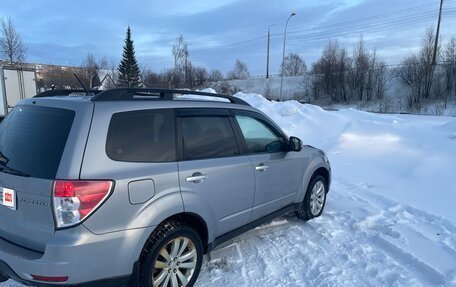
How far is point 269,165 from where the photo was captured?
172 inches

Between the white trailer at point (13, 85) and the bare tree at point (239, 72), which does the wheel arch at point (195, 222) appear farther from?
the bare tree at point (239, 72)

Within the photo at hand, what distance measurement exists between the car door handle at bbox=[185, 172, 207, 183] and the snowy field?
1111 mm

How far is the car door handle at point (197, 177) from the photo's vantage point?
3.29m

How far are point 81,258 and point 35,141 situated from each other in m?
1.04

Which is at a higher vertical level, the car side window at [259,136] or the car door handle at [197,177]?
the car side window at [259,136]

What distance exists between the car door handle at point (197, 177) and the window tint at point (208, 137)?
182 mm

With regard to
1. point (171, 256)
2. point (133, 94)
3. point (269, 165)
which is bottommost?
point (171, 256)

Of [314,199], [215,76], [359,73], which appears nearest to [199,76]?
[215,76]

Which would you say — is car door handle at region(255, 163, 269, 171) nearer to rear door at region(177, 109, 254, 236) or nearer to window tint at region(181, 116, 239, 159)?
rear door at region(177, 109, 254, 236)

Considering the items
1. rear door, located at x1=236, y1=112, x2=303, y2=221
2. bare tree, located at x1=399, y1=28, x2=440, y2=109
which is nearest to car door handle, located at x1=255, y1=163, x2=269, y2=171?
rear door, located at x1=236, y1=112, x2=303, y2=221

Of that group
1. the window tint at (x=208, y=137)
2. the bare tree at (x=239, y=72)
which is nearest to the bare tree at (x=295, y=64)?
the bare tree at (x=239, y=72)

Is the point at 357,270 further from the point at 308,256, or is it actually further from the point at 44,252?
the point at 44,252

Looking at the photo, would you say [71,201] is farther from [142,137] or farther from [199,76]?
[199,76]

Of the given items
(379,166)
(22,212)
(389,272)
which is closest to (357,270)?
(389,272)
